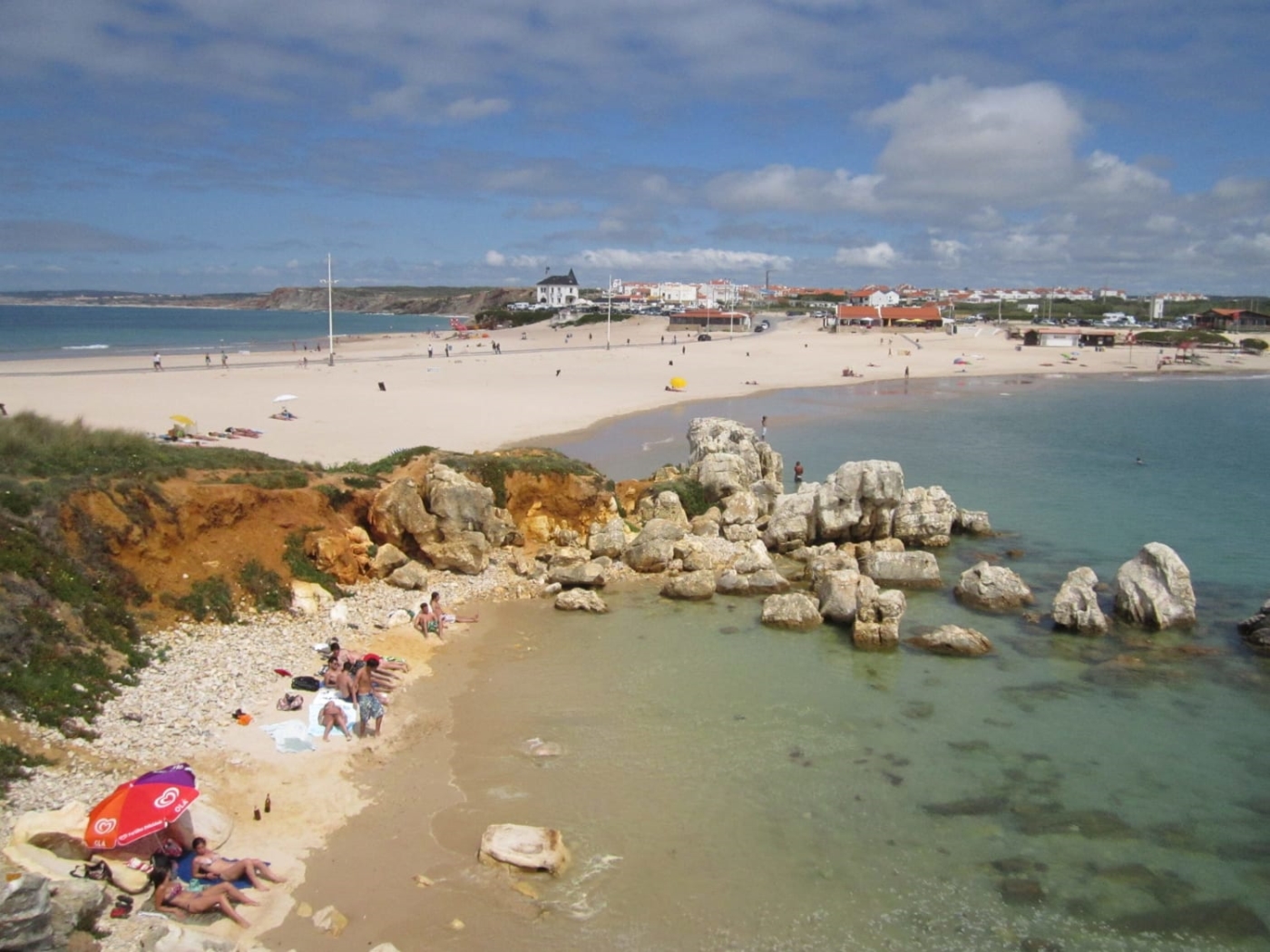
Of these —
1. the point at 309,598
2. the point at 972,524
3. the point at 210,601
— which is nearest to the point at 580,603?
the point at 309,598

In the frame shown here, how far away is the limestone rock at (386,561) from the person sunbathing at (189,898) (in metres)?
10.1

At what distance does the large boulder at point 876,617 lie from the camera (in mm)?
16594

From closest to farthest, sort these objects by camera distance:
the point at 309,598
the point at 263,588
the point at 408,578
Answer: the point at 263,588 → the point at 309,598 → the point at 408,578

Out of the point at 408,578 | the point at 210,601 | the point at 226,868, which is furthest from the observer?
the point at 408,578

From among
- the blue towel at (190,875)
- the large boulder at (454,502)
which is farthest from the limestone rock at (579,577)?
the blue towel at (190,875)

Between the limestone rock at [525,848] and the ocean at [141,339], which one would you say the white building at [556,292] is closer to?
the ocean at [141,339]

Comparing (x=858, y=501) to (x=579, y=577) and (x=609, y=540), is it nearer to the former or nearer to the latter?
(x=609, y=540)

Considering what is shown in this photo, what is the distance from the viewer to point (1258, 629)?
17500 millimetres

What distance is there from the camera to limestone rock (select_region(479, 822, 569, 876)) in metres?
9.41

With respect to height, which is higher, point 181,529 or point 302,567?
point 181,529

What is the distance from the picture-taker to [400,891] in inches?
353

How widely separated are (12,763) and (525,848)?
5255 mm

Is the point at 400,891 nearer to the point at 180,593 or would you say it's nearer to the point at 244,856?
the point at 244,856

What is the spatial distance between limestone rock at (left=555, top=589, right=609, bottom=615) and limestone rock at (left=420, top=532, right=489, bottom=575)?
7.78ft
